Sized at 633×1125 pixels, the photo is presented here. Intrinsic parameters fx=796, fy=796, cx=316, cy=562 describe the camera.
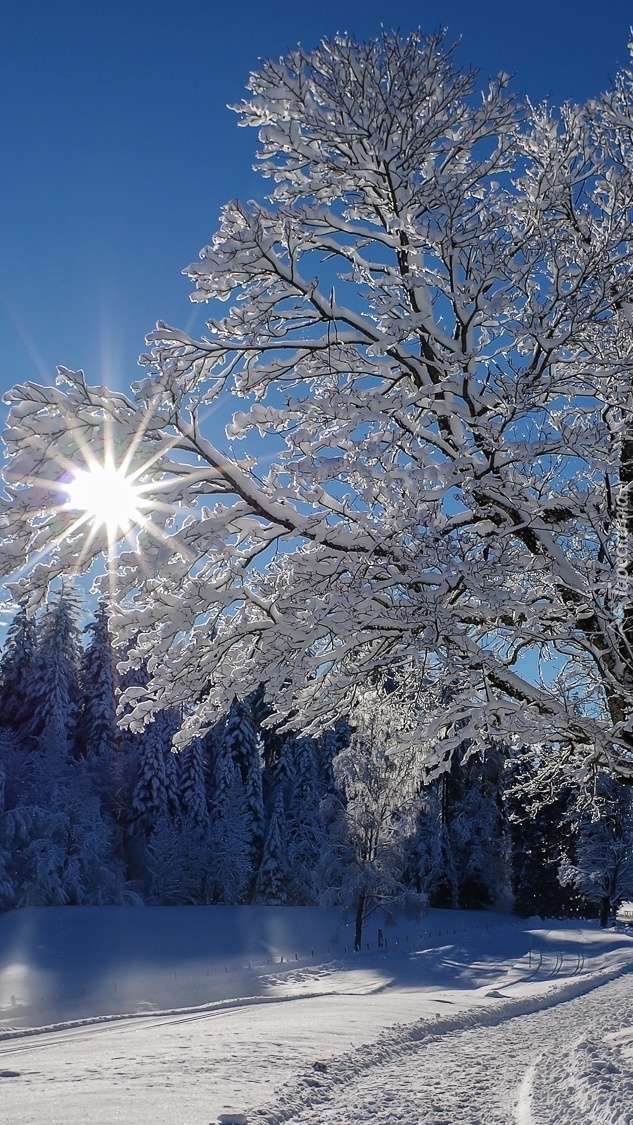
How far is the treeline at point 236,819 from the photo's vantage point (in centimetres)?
3738

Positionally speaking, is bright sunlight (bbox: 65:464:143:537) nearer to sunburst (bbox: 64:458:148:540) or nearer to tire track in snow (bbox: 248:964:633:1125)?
sunburst (bbox: 64:458:148:540)

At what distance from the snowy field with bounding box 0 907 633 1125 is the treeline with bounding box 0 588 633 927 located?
315 centimetres

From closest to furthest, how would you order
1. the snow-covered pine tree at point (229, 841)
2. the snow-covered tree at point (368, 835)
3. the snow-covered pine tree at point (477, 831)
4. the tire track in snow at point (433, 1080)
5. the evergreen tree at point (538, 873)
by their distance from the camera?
1. the tire track in snow at point (433, 1080)
2. the snow-covered tree at point (368, 835)
3. the snow-covered pine tree at point (229, 841)
4. the evergreen tree at point (538, 873)
5. the snow-covered pine tree at point (477, 831)

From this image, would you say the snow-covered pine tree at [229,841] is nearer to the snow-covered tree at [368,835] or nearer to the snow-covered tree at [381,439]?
the snow-covered tree at [368,835]

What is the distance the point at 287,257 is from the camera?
6.01m

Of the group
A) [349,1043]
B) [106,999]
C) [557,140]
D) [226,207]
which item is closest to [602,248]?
[557,140]

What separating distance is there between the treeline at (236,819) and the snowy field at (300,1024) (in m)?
3.15

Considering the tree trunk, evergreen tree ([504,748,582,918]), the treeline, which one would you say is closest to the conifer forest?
the treeline

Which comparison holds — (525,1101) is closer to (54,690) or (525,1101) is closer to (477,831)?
(54,690)

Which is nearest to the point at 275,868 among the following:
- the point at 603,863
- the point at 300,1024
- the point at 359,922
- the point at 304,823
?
the point at 304,823

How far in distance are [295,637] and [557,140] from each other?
199 inches

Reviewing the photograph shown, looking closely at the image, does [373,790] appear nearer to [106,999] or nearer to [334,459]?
[106,999]

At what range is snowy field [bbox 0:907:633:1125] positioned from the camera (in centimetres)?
795

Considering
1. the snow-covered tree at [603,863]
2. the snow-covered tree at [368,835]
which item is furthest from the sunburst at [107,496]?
the snow-covered tree at [603,863]
